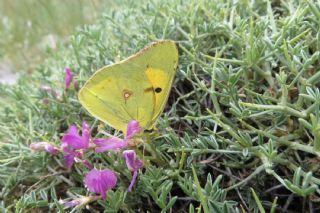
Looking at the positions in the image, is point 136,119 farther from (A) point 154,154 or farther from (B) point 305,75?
(B) point 305,75

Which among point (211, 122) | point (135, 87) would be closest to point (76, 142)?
point (135, 87)

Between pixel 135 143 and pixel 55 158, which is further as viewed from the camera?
pixel 55 158

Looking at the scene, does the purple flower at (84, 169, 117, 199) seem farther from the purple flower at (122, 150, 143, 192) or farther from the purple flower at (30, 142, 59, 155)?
the purple flower at (30, 142, 59, 155)

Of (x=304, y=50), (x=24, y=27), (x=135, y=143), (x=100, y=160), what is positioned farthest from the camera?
(x=24, y=27)

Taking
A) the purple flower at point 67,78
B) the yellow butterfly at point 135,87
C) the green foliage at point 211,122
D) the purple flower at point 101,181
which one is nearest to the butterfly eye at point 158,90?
the yellow butterfly at point 135,87

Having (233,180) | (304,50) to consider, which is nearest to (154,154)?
(233,180)

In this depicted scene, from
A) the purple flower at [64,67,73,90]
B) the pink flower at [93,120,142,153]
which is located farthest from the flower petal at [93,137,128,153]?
the purple flower at [64,67,73,90]

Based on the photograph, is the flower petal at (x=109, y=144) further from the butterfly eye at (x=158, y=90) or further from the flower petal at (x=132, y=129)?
the butterfly eye at (x=158, y=90)

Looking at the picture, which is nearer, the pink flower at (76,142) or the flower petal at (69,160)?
the pink flower at (76,142)
